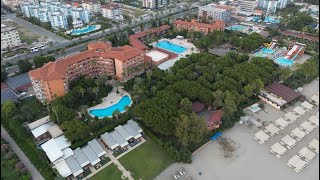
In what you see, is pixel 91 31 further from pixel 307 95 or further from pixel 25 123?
pixel 307 95

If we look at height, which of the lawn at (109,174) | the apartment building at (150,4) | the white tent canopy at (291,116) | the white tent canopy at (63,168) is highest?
the apartment building at (150,4)

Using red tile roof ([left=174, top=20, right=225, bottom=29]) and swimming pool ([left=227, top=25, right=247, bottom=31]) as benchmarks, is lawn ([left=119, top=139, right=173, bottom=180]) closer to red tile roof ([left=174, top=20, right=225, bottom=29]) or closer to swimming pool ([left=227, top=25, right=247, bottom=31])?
red tile roof ([left=174, top=20, right=225, bottom=29])

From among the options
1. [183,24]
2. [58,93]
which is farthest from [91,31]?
[58,93]

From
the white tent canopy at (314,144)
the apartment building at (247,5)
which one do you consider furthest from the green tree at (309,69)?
the apartment building at (247,5)

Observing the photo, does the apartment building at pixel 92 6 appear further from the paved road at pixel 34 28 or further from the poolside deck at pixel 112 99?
the poolside deck at pixel 112 99

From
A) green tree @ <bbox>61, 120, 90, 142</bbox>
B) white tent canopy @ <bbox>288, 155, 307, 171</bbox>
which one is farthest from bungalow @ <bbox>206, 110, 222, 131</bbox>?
green tree @ <bbox>61, 120, 90, 142</bbox>
